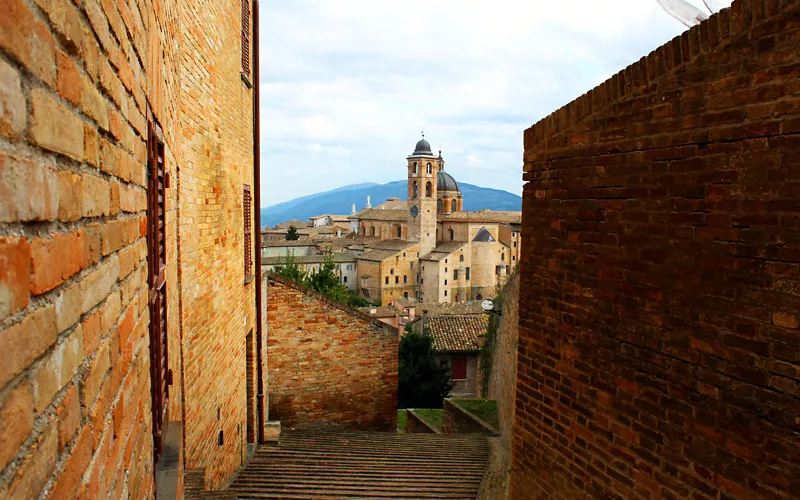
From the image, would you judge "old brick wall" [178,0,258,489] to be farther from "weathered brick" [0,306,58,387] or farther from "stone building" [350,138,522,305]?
"stone building" [350,138,522,305]

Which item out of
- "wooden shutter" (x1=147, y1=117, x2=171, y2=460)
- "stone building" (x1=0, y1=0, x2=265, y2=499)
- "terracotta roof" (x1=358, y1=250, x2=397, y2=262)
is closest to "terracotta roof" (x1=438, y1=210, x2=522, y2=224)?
"terracotta roof" (x1=358, y1=250, x2=397, y2=262)

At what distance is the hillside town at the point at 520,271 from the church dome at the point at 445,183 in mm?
68459

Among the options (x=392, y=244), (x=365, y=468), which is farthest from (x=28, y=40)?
(x=392, y=244)

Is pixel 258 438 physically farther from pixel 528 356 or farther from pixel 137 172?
pixel 137 172

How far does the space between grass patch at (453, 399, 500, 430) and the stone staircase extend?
5.36ft

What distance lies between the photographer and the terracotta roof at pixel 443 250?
207 ft

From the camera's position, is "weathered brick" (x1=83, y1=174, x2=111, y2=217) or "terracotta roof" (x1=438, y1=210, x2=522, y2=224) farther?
"terracotta roof" (x1=438, y1=210, x2=522, y2=224)

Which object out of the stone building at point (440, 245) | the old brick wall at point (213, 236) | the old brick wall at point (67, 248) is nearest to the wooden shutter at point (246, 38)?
the old brick wall at point (213, 236)

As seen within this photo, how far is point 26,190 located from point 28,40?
0.74 ft

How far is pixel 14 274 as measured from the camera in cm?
86

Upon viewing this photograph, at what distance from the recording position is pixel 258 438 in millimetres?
10039

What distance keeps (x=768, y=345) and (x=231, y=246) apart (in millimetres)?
6146

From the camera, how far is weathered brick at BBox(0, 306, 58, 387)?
834 millimetres

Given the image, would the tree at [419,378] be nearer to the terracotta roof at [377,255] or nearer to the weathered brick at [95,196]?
the weathered brick at [95,196]
